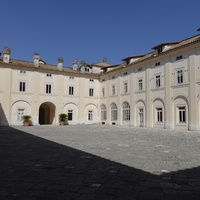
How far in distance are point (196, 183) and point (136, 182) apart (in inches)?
49.4

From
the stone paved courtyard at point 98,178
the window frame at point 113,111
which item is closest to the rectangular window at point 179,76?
the window frame at point 113,111

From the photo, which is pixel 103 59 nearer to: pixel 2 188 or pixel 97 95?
pixel 97 95

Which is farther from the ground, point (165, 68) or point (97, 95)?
point (165, 68)

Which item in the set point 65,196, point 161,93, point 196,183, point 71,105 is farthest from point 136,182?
point 71,105

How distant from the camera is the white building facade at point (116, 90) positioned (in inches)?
770

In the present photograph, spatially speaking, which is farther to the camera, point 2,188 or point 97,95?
point 97,95

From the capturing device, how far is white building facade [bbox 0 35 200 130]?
19562 millimetres

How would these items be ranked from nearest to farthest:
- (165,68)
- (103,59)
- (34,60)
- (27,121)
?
(165,68) < (27,121) < (34,60) < (103,59)

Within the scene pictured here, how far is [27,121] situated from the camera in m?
25.8

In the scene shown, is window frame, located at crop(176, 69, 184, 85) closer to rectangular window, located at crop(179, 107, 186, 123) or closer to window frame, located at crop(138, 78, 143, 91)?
rectangular window, located at crop(179, 107, 186, 123)

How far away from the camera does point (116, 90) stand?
29.6 m

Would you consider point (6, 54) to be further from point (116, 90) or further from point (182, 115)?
point (182, 115)

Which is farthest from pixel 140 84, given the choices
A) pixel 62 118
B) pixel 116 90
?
pixel 62 118

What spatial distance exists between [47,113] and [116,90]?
12.6 m
